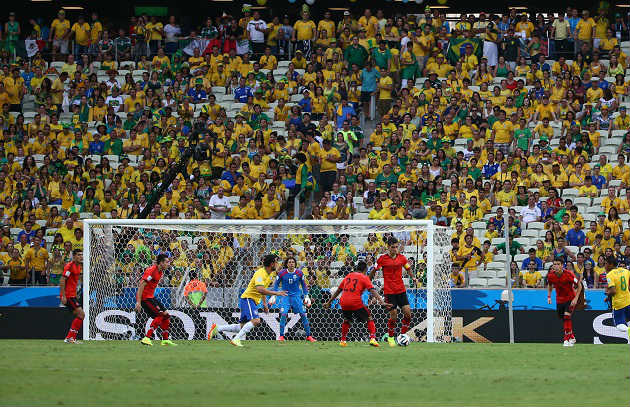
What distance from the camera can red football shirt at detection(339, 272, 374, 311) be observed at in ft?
67.2

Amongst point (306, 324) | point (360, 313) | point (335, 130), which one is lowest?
point (306, 324)

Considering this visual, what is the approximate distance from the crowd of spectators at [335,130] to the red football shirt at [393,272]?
2.05 metres

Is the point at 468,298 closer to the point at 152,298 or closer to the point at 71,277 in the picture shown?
the point at 152,298

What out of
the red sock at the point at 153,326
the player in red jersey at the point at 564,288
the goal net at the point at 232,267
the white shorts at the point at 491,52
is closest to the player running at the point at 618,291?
the player in red jersey at the point at 564,288

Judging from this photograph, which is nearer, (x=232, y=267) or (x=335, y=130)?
(x=232, y=267)

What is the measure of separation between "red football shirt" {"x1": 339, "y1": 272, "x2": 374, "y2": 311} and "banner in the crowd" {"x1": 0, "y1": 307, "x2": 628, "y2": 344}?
2953 mm

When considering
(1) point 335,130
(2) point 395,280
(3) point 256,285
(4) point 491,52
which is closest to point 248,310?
(3) point 256,285

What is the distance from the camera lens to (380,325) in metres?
23.9

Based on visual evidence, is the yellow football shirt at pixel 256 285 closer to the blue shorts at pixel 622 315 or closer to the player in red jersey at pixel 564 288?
the player in red jersey at pixel 564 288

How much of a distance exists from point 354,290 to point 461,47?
13415 millimetres

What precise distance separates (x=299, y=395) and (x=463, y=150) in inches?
704

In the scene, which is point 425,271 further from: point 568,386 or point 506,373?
point 568,386

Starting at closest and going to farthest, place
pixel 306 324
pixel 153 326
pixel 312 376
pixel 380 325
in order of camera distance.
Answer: pixel 312 376, pixel 153 326, pixel 306 324, pixel 380 325

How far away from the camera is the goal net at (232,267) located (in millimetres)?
23156
